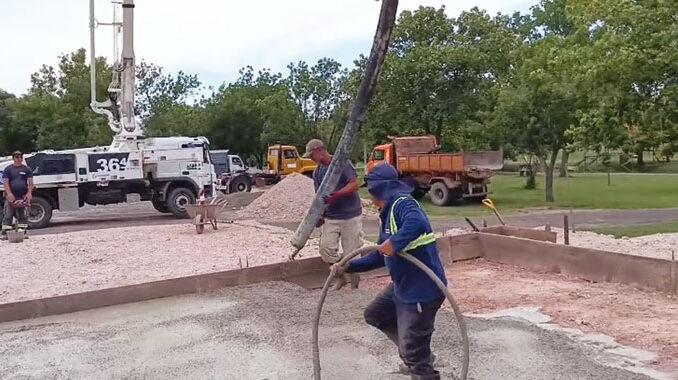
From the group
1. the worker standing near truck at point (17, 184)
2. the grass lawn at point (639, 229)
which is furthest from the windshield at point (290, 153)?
the worker standing near truck at point (17, 184)

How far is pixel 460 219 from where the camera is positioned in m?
18.6

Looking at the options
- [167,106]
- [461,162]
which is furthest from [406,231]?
[167,106]

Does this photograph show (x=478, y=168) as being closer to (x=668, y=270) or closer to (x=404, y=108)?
(x=404, y=108)

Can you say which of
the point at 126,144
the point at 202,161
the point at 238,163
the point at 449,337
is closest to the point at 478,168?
the point at 202,161

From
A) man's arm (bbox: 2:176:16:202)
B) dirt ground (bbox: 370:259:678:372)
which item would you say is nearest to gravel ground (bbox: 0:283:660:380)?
dirt ground (bbox: 370:259:678:372)

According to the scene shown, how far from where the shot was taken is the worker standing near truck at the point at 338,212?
310 inches

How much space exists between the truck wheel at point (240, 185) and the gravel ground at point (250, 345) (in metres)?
26.6

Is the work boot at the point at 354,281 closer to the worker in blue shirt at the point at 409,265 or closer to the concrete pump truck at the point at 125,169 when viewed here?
the worker in blue shirt at the point at 409,265

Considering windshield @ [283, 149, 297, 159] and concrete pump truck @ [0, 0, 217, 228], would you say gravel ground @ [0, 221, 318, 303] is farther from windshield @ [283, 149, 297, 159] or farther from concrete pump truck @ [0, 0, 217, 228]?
windshield @ [283, 149, 297, 159]

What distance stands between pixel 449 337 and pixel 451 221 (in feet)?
38.7

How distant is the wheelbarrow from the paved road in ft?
9.46

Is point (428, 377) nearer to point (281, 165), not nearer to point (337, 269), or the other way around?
point (337, 269)

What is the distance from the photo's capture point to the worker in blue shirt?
4.56m

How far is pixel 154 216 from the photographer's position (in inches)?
866
